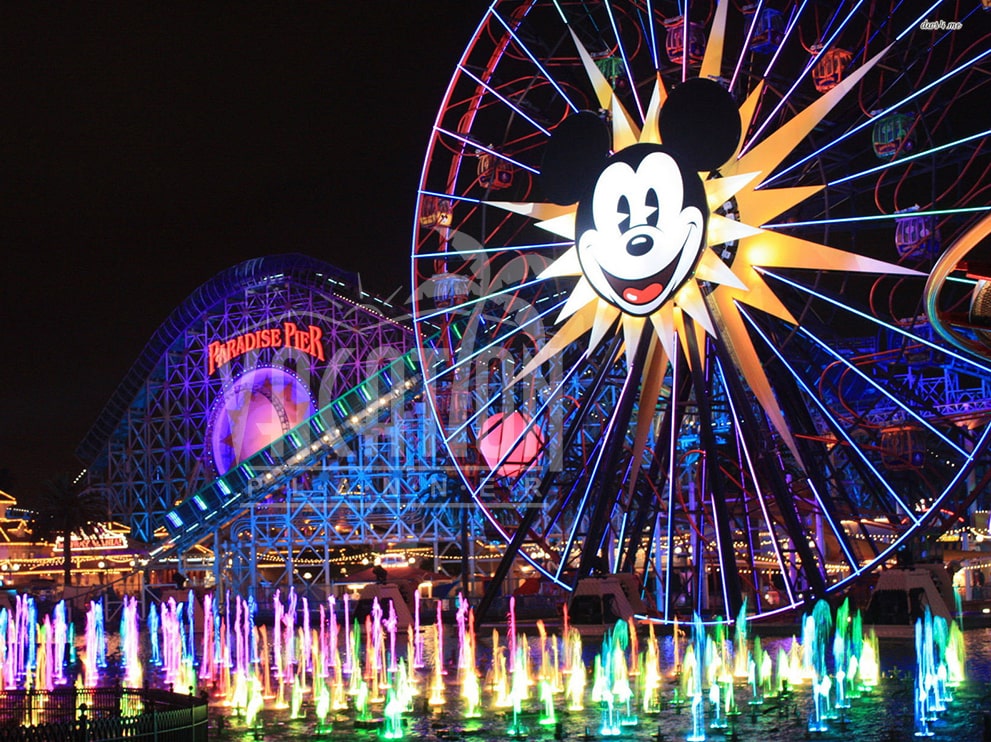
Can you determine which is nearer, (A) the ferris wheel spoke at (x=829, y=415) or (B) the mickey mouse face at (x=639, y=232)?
(A) the ferris wheel spoke at (x=829, y=415)

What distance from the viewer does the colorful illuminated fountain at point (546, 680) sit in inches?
850

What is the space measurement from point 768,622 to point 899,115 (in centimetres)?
1483

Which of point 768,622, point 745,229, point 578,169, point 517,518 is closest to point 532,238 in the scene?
point 578,169

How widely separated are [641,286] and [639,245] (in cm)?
87

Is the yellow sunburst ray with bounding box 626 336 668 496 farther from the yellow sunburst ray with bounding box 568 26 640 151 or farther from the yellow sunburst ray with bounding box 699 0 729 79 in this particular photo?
the yellow sunburst ray with bounding box 699 0 729 79

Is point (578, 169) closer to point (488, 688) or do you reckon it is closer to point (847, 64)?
point (847, 64)

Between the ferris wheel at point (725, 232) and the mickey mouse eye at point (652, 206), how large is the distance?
0.24ft

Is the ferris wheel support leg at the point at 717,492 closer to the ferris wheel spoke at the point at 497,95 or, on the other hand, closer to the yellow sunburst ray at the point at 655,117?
the yellow sunburst ray at the point at 655,117

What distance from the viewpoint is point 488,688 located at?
2652cm

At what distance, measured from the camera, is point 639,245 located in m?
29.0

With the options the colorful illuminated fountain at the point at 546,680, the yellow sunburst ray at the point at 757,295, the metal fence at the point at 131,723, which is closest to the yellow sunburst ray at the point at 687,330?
the yellow sunburst ray at the point at 757,295

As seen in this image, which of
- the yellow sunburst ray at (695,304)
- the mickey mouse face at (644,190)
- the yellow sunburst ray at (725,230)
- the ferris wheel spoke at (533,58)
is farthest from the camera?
the ferris wheel spoke at (533,58)

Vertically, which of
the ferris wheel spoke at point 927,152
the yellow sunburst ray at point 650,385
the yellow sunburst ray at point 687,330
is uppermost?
the ferris wheel spoke at point 927,152

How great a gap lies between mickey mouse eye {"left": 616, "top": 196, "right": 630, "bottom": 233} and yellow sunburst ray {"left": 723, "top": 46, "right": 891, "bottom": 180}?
230 cm
